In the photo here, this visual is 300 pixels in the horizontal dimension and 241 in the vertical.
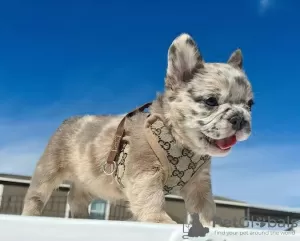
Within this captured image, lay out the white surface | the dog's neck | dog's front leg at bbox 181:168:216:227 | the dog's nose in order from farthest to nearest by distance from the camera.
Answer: dog's front leg at bbox 181:168:216:227 → the dog's neck → the dog's nose → the white surface

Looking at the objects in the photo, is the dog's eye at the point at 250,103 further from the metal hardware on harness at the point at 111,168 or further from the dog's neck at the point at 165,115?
the metal hardware on harness at the point at 111,168

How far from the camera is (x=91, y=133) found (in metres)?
4.20

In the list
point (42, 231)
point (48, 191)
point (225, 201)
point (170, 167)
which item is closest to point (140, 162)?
point (170, 167)

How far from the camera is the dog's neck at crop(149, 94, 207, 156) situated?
330 centimetres

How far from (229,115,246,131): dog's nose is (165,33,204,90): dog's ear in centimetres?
57

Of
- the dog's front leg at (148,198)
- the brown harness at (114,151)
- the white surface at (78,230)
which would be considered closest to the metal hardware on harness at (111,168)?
the brown harness at (114,151)

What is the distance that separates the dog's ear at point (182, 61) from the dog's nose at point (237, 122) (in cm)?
57

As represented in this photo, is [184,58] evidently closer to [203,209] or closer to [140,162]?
[140,162]

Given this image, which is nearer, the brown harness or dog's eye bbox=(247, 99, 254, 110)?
dog's eye bbox=(247, 99, 254, 110)

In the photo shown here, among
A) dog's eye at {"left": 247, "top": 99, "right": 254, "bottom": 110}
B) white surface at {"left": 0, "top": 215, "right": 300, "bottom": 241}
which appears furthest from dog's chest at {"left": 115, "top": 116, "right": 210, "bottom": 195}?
white surface at {"left": 0, "top": 215, "right": 300, "bottom": 241}

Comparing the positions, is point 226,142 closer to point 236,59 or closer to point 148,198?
point 148,198

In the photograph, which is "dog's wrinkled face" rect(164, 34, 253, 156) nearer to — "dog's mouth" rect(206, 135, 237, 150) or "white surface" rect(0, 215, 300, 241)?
"dog's mouth" rect(206, 135, 237, 150)

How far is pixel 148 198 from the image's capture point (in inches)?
123

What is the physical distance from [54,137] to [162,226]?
2860 millimetres
